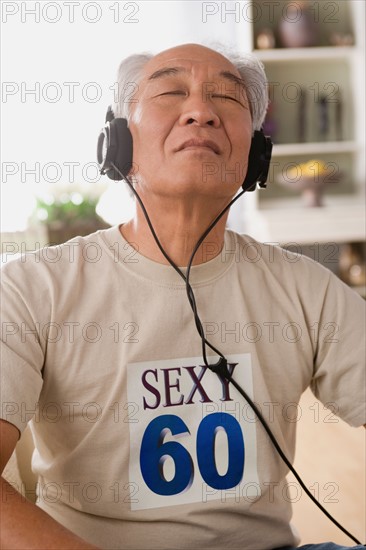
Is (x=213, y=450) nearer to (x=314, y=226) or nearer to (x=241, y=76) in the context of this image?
(x=241, y=76)

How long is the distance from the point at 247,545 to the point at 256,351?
1.01 feet

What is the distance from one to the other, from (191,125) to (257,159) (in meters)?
0.17

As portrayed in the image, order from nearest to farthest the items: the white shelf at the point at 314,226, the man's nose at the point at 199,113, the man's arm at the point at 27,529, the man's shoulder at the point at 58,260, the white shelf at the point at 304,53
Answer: the man's arm at the point at 27,529 → the man's shoulder at the point at 58,260 → the man's nose at the point at 199,113 → the white shelf at the point at 314,226 → the white shelf at the point at 304,53

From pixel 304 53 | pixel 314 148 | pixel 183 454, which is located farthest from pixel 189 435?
pixel 304 53

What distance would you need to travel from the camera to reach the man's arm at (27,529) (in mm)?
892

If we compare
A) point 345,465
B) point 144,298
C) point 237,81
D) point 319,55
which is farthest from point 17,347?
point 319,55

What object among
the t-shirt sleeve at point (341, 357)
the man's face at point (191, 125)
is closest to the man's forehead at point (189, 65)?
the man's face at point (191, 125)

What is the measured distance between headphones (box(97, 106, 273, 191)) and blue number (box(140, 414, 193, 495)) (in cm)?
45

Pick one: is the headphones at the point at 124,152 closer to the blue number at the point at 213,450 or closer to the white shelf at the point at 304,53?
the blue number at the point at 213,450

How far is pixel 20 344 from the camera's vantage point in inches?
39.9

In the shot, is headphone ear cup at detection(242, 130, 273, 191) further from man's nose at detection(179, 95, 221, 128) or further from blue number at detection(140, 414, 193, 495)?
blue number at detection(140, 414, 193, 495)

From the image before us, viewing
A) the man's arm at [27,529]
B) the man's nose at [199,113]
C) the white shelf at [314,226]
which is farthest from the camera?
the white shelf at [314,226]

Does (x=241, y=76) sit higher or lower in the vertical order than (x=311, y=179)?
higher

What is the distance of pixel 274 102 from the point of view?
4375 millimetres
